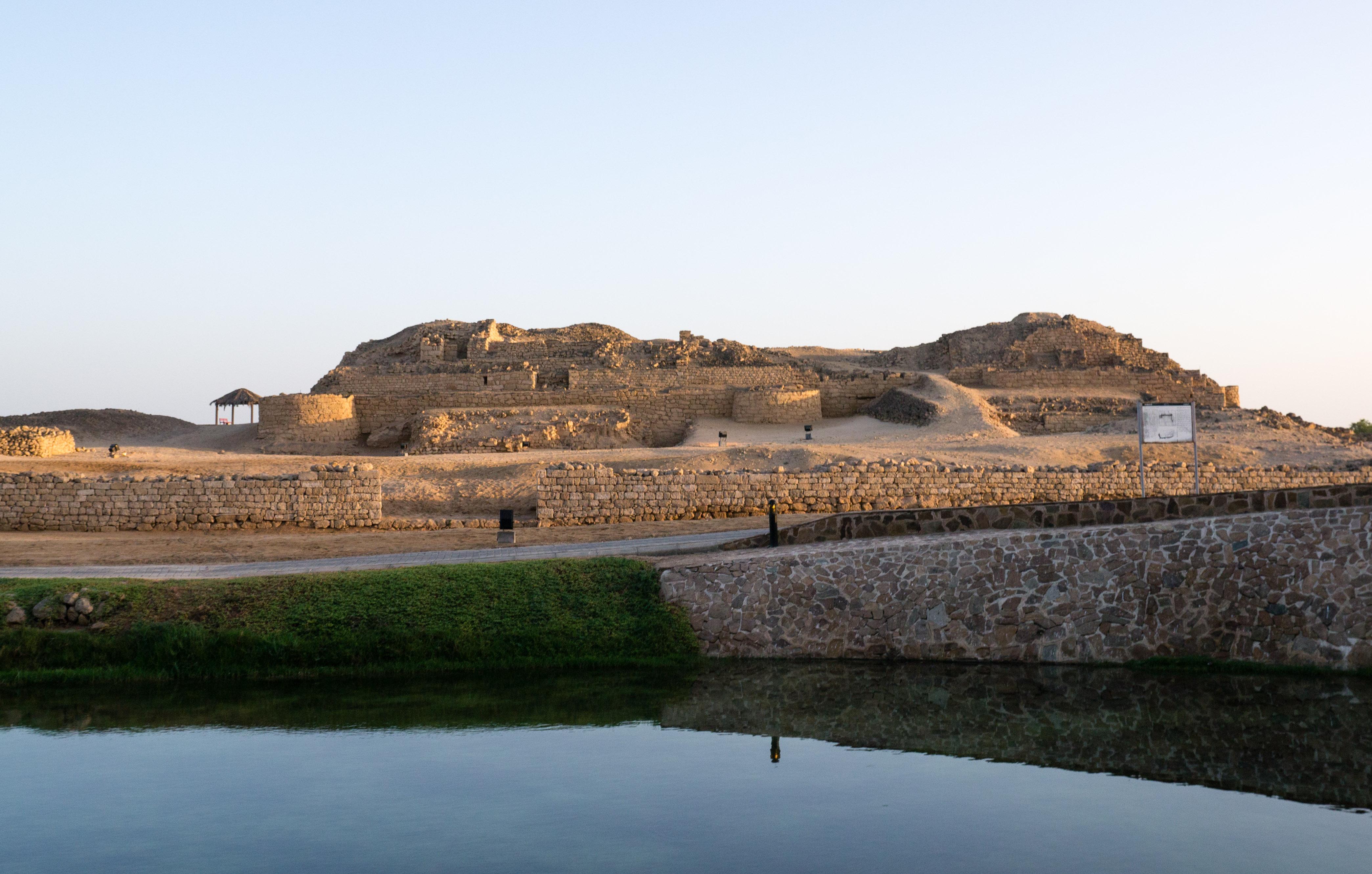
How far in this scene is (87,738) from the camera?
387 inches

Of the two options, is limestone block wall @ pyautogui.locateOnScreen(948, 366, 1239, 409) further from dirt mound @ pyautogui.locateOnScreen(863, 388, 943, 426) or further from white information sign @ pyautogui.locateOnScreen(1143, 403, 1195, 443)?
white information sign @ pyautogui.locateOnScreen(1143, 403, 1195, 443)

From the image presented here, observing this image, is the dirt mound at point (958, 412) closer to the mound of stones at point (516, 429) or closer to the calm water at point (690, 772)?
the mound of stones at point (516, 429)

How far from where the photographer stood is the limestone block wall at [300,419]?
129 ft

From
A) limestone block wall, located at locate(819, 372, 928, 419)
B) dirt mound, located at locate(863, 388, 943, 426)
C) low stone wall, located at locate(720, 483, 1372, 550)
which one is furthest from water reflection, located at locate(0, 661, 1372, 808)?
limestone block wall, located at locate(819, 372, 928, 419)

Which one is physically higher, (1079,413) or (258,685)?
(1079,413)

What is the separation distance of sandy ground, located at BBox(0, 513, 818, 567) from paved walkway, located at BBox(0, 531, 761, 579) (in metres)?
0.61

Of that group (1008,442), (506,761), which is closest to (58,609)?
(506,761)

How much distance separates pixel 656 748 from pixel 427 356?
40.0 m

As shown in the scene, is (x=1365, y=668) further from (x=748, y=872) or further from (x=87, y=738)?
(x=87, y=738)

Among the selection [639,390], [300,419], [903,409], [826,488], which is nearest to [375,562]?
[826,488]

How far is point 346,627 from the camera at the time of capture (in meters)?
12.5

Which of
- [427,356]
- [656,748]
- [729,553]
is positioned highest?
[427,356]

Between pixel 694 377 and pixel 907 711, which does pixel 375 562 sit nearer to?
pixel 907 711

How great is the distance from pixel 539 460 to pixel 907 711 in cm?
1923
